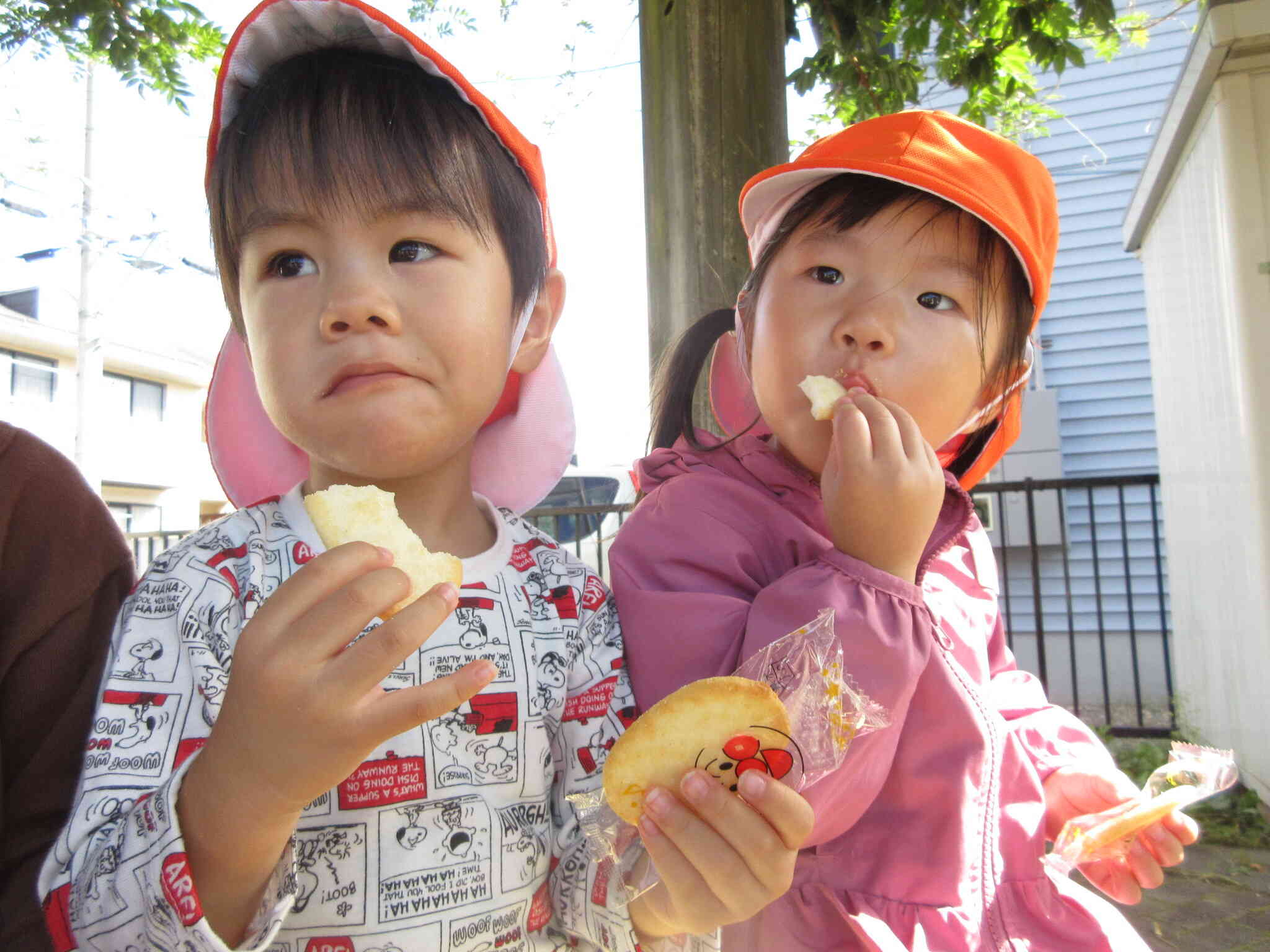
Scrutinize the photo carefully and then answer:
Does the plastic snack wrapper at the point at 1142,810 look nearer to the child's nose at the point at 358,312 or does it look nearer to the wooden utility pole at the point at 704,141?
the child's nose at the point at 358,312

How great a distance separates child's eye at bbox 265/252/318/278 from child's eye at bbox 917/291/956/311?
3.28 feet

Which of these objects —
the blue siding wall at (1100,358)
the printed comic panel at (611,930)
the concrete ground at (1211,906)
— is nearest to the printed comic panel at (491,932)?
the printed comic panel at (611,930)

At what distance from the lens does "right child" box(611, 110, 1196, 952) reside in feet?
4.41

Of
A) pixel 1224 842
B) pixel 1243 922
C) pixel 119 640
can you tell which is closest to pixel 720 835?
pixel 119 640

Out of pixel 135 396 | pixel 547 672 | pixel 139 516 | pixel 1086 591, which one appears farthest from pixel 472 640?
pixel 139 516

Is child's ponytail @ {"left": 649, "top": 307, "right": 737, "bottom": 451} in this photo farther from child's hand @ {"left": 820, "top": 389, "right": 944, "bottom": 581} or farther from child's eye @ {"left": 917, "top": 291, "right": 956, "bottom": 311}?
child's hand @ {"left": 820, "top": 389, "right": 944, "bottom": 581}

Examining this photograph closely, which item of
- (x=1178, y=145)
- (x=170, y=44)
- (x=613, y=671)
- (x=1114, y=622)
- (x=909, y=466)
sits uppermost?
(x=170, y=44)

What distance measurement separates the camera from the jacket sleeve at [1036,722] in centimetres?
180

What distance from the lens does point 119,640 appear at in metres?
1.25

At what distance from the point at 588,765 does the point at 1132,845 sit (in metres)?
1.02

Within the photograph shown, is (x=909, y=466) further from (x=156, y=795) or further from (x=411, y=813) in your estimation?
(x=156, y=795)

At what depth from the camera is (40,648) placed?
52.9 inches

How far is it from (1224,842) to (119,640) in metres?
5.02

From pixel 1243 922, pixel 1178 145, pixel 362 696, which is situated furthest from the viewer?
pixel 1178 145
